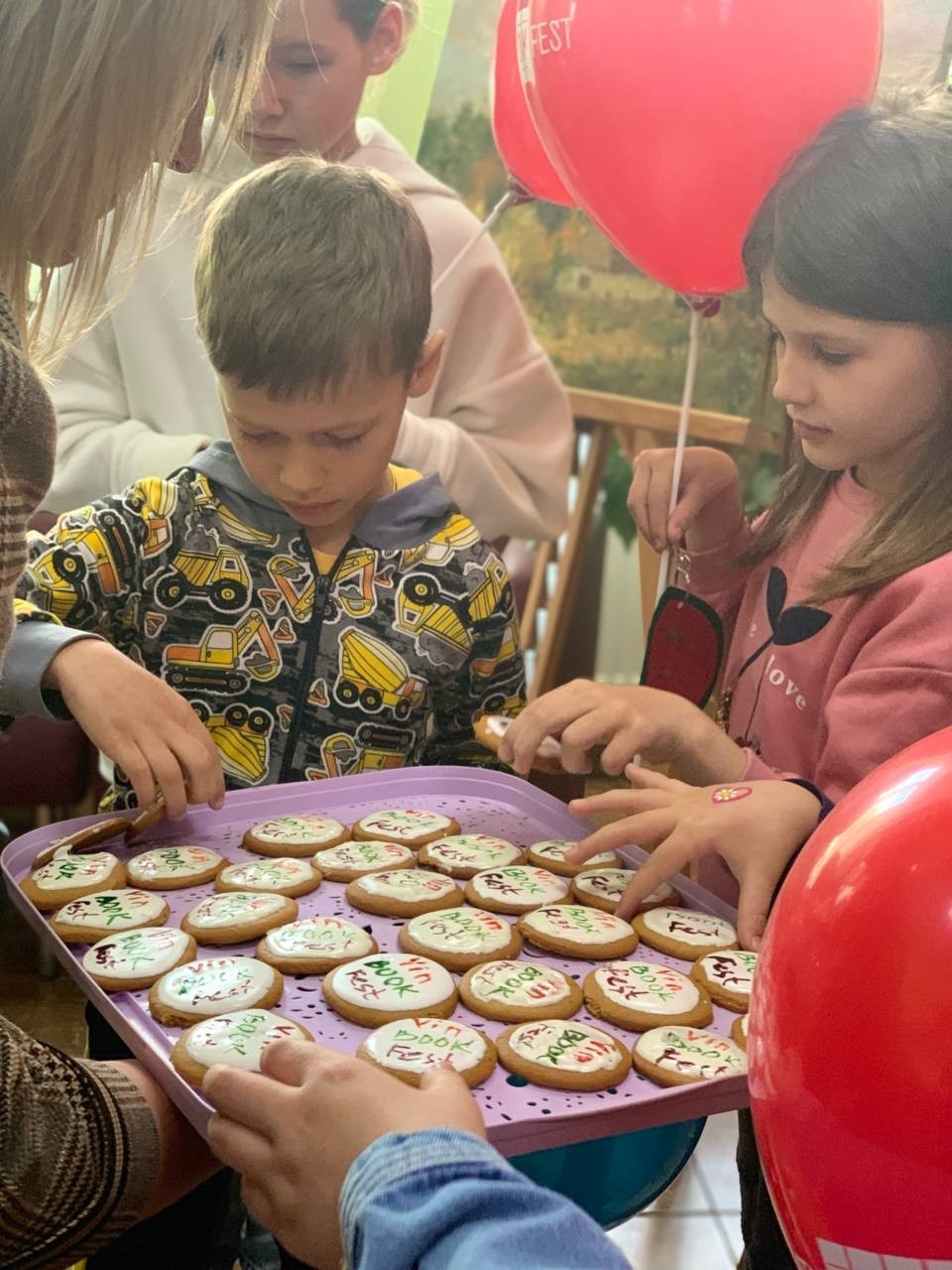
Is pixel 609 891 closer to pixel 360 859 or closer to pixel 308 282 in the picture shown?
pixel 360 859

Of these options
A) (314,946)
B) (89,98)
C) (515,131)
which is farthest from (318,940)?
(515,131)

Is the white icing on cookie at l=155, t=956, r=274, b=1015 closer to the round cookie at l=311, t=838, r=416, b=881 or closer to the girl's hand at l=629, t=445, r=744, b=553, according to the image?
the round cookie at l=311, t=838, r=416, b=881

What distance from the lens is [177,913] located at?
3.37 feet

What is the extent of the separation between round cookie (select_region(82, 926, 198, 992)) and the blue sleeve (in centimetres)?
→ 31

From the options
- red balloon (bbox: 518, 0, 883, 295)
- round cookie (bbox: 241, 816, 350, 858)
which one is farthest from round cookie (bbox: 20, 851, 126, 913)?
red balloon (bbox: 518, 0, 883, 295)

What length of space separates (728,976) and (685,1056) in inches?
4.5

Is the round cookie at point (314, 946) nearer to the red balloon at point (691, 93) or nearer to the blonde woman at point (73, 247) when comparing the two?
the blonde woman at point (73, 247)

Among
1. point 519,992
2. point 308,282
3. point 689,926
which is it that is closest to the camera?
point 519,992

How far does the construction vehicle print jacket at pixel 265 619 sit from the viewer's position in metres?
1.36

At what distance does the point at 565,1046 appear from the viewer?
0.87 metres

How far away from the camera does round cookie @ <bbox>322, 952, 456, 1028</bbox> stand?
2.93 feet

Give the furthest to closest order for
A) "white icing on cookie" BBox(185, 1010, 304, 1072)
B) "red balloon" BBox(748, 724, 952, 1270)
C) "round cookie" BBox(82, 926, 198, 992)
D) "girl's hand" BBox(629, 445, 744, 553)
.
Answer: "girl's hand" BBox(629, 445, 744, 553) < "round cookie" BBox(82, 926, 198, 992) < "white icing on cookie" BBox(185, 1010, 304, 1072) < "red balloon" BBox(748, 724, 952, 1270)

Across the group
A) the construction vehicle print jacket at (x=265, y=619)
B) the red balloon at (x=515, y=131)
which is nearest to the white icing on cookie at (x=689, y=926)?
the construction vehicle print jacket at (x=265, y=619)

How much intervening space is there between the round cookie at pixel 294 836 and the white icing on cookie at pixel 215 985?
0.19m
